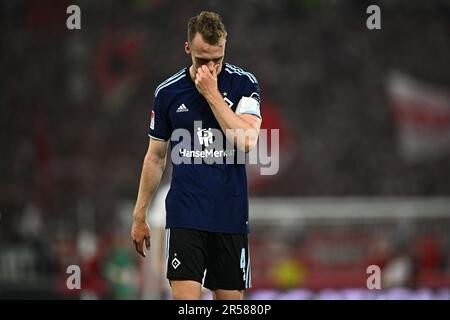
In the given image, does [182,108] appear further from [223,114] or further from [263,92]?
[263,92]

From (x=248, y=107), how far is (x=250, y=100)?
5 centimetres

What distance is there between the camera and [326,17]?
2384cm

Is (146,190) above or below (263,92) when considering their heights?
below

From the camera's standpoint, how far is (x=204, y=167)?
16.4 ft

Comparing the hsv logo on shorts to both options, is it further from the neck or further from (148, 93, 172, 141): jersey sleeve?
the neck

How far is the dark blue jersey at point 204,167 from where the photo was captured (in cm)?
497

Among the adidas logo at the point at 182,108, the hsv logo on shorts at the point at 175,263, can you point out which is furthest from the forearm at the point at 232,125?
the hsv logo on shorts at the point at 175,263

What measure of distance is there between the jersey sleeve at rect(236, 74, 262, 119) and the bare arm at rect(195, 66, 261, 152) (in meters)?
0.14

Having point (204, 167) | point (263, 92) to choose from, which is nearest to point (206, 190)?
point (204, 167)

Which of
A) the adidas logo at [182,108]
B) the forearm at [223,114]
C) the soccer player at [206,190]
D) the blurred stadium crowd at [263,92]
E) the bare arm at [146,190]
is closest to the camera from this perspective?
the forearm at [223,114]

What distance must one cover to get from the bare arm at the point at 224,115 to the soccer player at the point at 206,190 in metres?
0.06

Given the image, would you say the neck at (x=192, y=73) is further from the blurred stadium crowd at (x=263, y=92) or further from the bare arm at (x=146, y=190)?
the blurred stadium crowd at (x=263, y=92)

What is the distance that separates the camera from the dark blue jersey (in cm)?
497

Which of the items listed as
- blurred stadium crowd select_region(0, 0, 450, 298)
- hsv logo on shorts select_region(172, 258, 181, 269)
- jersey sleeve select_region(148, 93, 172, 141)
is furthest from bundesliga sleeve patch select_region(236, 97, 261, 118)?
blurred stadium crowd select_region(0, 0, 450, 298)
